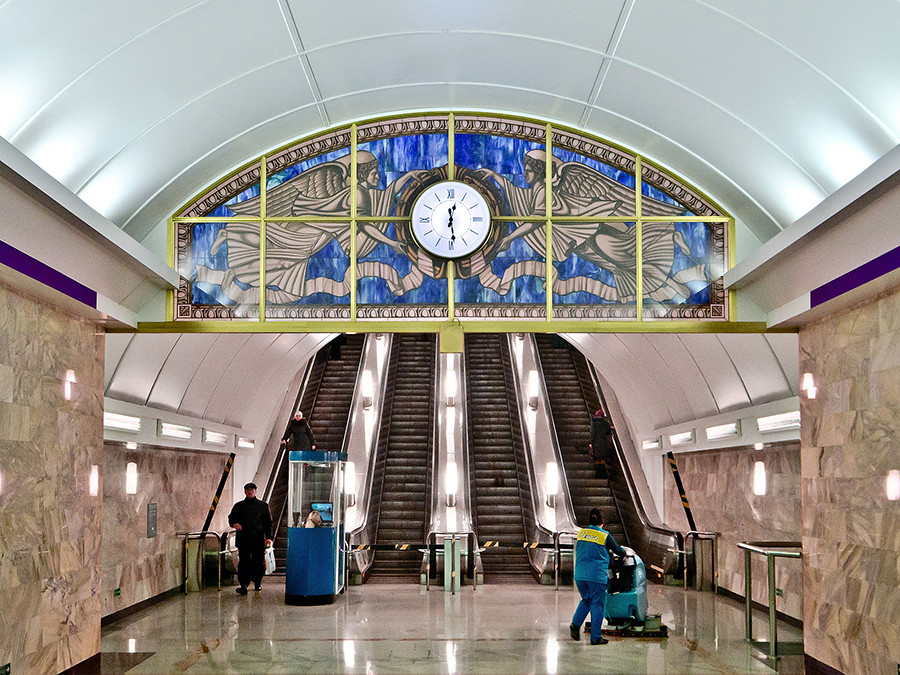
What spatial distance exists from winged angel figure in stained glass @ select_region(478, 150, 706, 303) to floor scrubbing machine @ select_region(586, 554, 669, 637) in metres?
2.66

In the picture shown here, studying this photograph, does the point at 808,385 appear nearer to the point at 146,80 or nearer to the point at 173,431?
the point at 146,80

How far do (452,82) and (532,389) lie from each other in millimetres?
13508

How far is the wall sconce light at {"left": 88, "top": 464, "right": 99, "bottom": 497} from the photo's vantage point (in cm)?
848

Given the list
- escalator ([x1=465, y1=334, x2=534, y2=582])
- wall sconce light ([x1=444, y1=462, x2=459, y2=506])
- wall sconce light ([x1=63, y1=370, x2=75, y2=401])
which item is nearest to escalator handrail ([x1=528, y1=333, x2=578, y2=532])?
escalator ([x1=465, y1=334, x2=534, y2=582])

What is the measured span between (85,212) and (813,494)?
6220mm

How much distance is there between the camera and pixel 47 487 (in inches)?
294

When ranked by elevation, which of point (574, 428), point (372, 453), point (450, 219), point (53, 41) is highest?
point (53, 41)

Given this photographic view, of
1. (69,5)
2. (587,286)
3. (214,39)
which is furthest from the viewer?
(587,286)

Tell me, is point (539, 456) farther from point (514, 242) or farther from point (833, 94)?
point (833, 94)

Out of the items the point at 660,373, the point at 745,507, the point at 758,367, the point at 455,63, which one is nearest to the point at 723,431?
the point at 745,507

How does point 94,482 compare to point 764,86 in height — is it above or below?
below

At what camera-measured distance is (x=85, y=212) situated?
7.04 meters

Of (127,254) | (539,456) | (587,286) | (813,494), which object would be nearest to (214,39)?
(127,254)

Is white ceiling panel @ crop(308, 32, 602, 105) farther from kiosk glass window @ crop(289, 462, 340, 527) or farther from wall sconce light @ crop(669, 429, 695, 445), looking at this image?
wall sconce light @ crop(669, 429, 695, 445)
